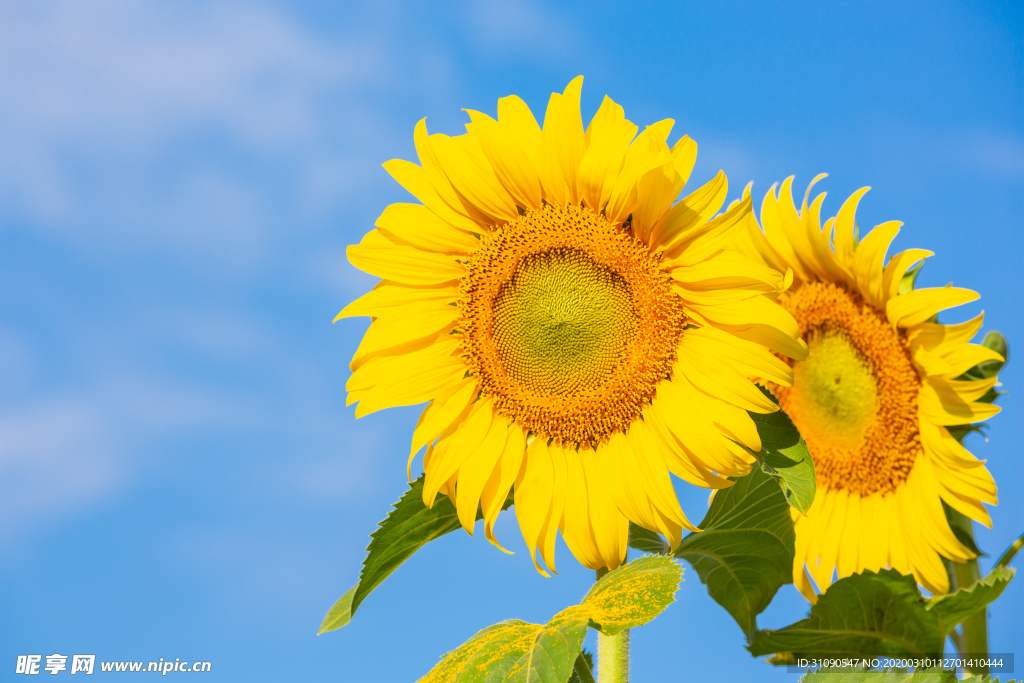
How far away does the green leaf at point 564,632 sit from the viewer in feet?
6.09

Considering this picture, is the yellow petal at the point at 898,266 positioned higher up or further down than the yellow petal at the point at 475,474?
higher up

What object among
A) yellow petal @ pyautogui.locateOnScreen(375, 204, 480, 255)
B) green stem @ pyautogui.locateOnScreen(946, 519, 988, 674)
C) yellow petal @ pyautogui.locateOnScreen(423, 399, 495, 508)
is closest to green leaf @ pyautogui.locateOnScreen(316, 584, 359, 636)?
yellow petal @ pyautogui.locateOnScreen(423, 399, 495, 508)

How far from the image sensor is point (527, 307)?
8.16ft

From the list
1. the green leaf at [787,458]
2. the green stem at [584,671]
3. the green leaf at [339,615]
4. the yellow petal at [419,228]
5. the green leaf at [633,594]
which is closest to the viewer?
the green leaf at [633,594]

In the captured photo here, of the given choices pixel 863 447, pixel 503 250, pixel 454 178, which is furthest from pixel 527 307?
pixel 863 447

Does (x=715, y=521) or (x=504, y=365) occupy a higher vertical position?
(x=504, y=365)

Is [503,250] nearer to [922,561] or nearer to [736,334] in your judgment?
[736,334]

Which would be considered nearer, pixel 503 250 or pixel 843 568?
pixel 503 250

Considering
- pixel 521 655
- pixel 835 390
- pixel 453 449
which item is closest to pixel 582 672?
pixel 521 655

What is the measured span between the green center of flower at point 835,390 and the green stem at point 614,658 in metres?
1.38

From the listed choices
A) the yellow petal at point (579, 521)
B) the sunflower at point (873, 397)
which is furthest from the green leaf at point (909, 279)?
the yellow petal at point (579, 521)

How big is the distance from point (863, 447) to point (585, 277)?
4.88 feet

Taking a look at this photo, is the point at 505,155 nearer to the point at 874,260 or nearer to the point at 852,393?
the point at 874,260

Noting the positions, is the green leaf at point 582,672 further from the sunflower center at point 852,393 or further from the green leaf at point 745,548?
the sunflower center at point 852,393
